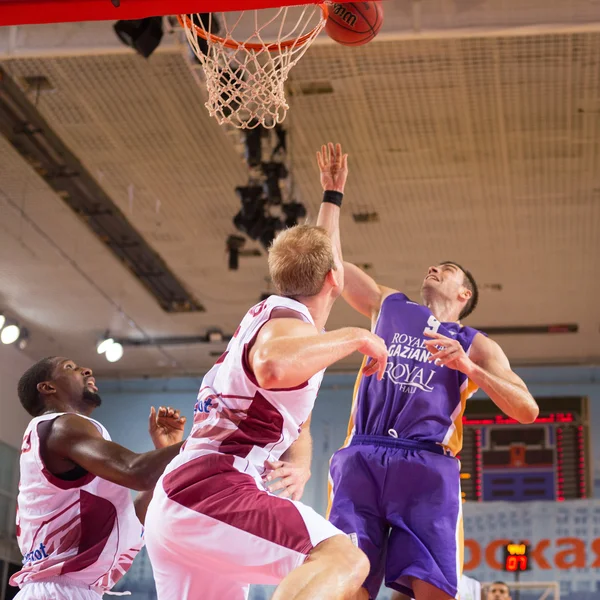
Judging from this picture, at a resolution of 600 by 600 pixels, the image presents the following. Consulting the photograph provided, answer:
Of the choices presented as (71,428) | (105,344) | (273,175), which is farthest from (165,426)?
(105,344)

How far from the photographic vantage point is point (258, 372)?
3250mm

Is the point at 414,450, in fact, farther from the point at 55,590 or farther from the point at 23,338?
the point at 23,338

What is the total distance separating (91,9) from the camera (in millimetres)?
4508

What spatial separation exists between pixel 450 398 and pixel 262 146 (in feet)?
19.3

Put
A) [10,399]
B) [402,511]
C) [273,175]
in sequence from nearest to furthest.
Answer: [402,511] < [273,175] < [10,399]

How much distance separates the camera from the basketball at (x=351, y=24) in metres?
5.70

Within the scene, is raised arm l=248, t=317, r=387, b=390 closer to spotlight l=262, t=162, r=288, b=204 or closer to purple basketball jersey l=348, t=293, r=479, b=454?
purple basketball jersey l=348, t=293, r=479, b=454

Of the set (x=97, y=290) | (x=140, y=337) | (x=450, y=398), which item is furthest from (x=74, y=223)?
(x=450, y=398)

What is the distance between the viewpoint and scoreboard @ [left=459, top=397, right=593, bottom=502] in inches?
563

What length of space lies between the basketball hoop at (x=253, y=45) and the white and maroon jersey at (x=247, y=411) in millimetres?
2303

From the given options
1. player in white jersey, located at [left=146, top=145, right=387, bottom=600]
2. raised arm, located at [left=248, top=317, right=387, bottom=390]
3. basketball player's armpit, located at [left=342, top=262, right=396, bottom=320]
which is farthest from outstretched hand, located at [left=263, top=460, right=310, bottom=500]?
basketball player's armpit, located at [left=342, top=262, right=396, bottom=320]

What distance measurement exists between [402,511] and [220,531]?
148 cm

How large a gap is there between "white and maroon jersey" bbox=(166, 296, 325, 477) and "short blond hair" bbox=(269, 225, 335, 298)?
0.10 m

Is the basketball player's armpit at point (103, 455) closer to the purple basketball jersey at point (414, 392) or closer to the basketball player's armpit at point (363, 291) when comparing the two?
the purple basketball jersey at point (414, 392)
